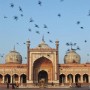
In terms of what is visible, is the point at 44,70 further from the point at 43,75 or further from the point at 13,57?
the point at 13,57

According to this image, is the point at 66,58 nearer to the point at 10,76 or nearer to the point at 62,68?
the point at 62,68

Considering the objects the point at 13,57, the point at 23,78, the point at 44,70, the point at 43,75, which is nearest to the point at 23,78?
the point at 23,78

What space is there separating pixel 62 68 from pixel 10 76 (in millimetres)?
9560

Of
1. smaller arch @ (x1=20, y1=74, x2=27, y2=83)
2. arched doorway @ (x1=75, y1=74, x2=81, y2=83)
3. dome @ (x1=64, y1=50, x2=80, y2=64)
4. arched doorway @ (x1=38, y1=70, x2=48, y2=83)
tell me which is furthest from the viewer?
dome @ (x1=64, y1=50, x2=80, y2=64)

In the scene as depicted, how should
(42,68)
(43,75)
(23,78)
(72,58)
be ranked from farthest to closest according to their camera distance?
(72,58) < (23,78) < (43,75) < (42,68)

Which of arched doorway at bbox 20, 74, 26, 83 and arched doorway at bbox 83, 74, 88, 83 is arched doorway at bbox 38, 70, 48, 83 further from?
arched doorway at bbox 83, 74, 88, 83

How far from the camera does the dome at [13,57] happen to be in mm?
55844

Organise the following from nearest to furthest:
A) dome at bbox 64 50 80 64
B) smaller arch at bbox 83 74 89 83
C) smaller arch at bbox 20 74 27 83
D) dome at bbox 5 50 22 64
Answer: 1. smaller arch at bbox 20 74 27 83
2. smaller arch at bbox 83 74 89 83
3. dome at bbox 5 50 22 64
4. dome at bbox 64 50 80 64

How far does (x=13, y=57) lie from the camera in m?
56.1

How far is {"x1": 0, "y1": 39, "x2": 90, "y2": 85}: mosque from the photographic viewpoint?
162 feet

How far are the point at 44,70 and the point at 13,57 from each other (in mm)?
7889

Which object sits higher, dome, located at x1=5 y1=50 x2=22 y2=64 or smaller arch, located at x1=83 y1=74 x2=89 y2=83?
dome, located at x1=5 y1=50 x2=22 y2=64

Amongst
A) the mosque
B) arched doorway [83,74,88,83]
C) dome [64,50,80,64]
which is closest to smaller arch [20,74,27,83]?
the mosque

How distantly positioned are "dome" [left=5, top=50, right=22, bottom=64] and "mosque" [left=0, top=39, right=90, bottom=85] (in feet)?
12.9
